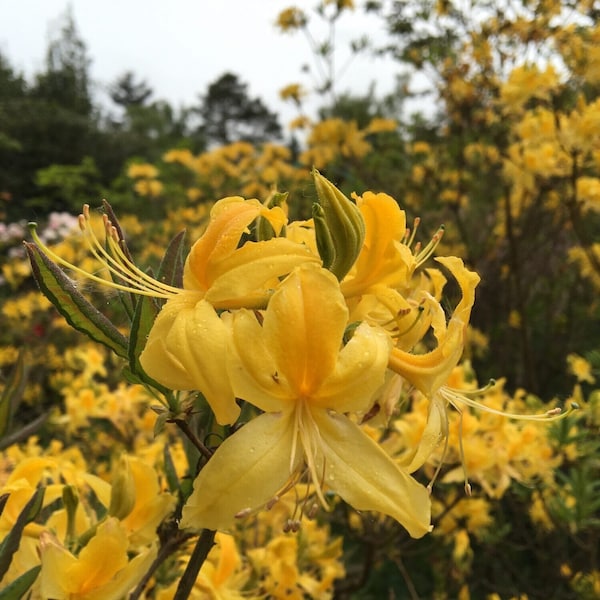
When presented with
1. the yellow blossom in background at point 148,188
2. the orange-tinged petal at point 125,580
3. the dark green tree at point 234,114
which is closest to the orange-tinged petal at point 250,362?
the orange-tinged petal at point 125,580

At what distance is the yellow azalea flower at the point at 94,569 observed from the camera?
0.74 m

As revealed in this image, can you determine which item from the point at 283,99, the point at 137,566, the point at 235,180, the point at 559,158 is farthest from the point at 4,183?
the point at 137,566

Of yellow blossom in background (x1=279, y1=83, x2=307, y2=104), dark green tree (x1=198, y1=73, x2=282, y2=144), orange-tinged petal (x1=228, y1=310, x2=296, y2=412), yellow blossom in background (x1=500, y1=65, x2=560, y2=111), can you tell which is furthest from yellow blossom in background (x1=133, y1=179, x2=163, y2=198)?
dark green tree (x1=198, y1=73, x2=282, y2=144)

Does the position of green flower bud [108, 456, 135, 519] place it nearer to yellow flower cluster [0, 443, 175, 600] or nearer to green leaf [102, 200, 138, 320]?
yellow flower cluster [0, 443, 175, 600]

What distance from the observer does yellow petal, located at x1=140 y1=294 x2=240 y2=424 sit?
0.59 metres

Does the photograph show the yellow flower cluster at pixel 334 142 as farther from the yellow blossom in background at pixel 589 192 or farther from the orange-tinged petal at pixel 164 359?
the orange-tinged petal at pixel 164 359

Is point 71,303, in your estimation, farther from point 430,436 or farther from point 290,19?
point 290,19

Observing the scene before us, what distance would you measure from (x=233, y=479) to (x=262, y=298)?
0.61ft

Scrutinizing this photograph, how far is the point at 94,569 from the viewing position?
763mm

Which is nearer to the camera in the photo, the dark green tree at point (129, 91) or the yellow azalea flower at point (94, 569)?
the yellow azalea flower at point (94, 569)

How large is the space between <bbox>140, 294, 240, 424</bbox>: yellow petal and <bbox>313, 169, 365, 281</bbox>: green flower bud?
0.13 meters

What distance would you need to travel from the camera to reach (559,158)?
9.11 ft

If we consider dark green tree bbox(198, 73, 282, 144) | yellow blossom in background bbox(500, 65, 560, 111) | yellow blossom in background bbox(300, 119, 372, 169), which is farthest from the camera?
dark green tree bbox(198, 73, 282, 144)

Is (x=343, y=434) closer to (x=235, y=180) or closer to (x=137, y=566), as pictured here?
(x=137, y=566)
